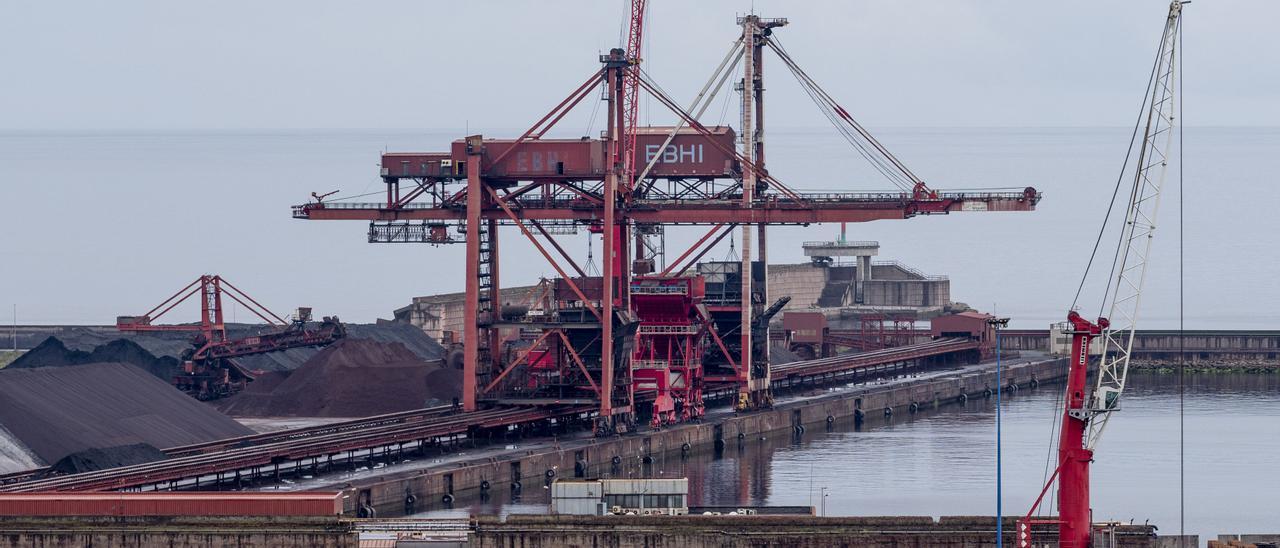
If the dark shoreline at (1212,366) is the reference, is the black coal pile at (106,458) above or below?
below

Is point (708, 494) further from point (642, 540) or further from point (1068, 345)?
point (1068, 345)

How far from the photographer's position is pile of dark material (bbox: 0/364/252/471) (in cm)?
6356

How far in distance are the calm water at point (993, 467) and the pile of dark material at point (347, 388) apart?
14.9 m

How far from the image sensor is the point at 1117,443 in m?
84.2

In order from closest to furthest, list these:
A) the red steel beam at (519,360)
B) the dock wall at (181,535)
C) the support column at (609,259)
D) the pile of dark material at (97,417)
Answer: the dock wall at (181,535), the pile of dark material at (97,417), the support column at (609,259), the red steel beam at (519,360)

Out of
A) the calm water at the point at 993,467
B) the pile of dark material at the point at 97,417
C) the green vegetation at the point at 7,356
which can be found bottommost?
the calm water at the point at 993,467

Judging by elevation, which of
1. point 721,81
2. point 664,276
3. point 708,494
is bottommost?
point 708,494

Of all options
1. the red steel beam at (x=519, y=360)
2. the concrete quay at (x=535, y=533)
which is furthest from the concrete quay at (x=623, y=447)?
the concrete quay at (x=535, y=533)

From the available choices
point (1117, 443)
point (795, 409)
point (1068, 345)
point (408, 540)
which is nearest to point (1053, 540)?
point (408, 540)

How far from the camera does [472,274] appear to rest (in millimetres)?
78625

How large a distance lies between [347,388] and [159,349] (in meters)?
18.7

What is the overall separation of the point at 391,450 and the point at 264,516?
20.3 metres

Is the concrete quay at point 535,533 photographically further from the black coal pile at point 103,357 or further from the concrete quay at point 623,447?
the black coal pile at point 103,357

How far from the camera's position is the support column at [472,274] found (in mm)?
77875
